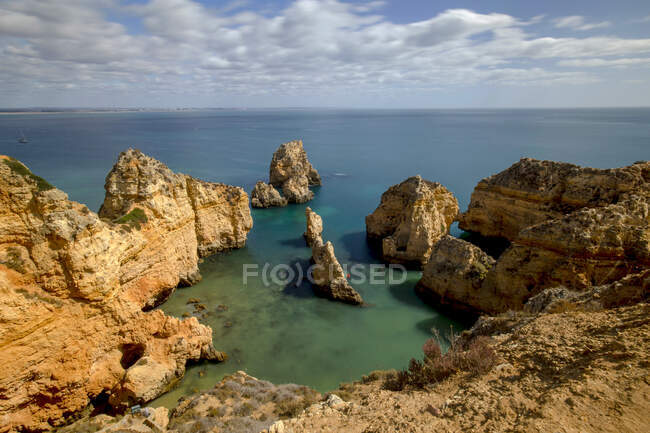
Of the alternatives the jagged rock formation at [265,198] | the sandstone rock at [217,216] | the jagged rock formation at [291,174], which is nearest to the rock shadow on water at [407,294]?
the sandstone rock at [217,216]

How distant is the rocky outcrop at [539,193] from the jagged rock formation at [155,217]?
22383mm

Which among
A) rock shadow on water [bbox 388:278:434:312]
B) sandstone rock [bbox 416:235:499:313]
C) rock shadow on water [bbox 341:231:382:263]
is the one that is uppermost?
sandstone rock [bbox 416:235:499:313]

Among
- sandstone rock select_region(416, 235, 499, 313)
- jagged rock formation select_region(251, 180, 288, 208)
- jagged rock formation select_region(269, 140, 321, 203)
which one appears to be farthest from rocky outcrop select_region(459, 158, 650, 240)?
jagged rock formation select_region(251, 180, 288, 208)

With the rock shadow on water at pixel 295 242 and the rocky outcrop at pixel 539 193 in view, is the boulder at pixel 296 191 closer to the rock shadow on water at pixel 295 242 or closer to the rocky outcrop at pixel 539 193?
the rock shadow on water at pixel 295 242

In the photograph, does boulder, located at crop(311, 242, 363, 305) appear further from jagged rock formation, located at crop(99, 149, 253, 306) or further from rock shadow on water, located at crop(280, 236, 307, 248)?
jagged rock formation, located at crop(99, 149, 253, 306)

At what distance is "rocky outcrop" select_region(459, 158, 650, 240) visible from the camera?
2022 cm

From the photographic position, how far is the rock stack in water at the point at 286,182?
140 feet

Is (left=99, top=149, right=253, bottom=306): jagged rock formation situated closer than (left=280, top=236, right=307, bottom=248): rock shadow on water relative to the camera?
Yes

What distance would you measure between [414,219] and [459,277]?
6.81 m

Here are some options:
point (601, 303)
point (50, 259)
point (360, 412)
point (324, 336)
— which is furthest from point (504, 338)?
point (50, 259)

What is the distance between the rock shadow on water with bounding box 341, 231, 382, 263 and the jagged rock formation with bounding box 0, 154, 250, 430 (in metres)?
14.2

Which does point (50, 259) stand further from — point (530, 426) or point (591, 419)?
point (591, 419)

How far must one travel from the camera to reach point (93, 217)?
12.7 meters

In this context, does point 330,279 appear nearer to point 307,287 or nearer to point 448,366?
point 307,287
